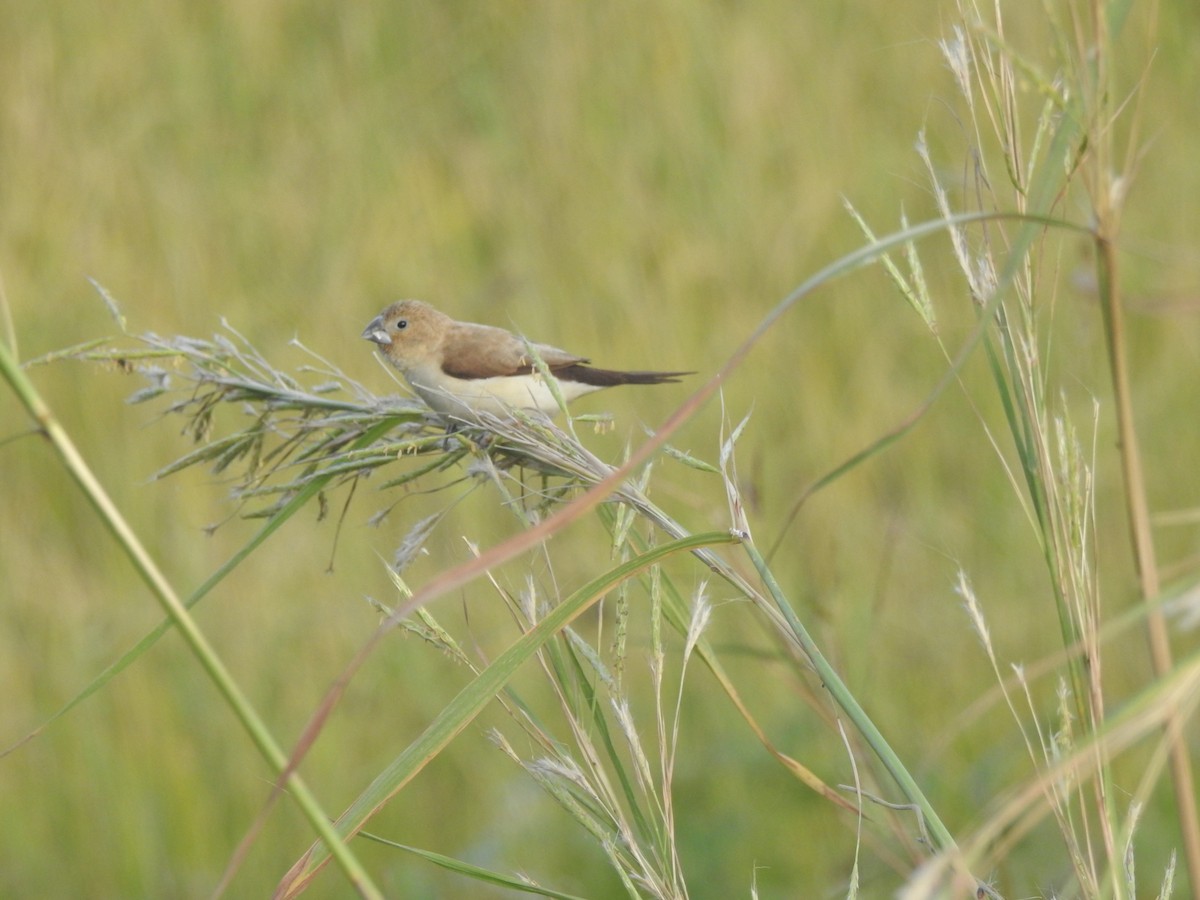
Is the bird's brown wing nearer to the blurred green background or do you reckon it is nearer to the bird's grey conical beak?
the bird's grey conical beak

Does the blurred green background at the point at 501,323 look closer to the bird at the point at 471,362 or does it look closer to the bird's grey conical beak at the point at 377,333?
the bird at the point at 471,362

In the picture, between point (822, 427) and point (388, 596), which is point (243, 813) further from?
point (822, 427)

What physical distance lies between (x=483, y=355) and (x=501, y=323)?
264cm

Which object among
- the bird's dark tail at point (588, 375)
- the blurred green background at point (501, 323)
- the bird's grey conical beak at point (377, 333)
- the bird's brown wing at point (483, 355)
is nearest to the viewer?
the bird's dark tail at point (588, 375)

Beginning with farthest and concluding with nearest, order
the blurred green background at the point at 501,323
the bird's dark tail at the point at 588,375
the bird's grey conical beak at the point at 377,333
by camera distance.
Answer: the blurred green background at the point at 501,323 < the bird's grey conical beak at the point at 377,333 < the bird's dark tail at the point at 588,375

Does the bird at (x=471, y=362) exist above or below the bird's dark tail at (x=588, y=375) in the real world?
above

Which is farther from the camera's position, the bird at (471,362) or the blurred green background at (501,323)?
the blurred green background at (501,323)

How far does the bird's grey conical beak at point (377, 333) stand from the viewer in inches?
174

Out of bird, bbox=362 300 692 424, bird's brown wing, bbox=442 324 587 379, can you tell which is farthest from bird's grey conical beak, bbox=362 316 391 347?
bird's brown wing, bbox=442 324 587 379

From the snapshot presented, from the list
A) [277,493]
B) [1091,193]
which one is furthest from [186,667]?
[1091,193]

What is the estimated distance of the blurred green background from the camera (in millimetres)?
4848

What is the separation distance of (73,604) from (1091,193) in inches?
216

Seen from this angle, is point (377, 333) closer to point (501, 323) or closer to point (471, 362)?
point (471, 362)

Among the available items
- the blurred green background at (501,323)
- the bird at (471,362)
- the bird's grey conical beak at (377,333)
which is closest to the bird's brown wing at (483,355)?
the bird at (471,362)
